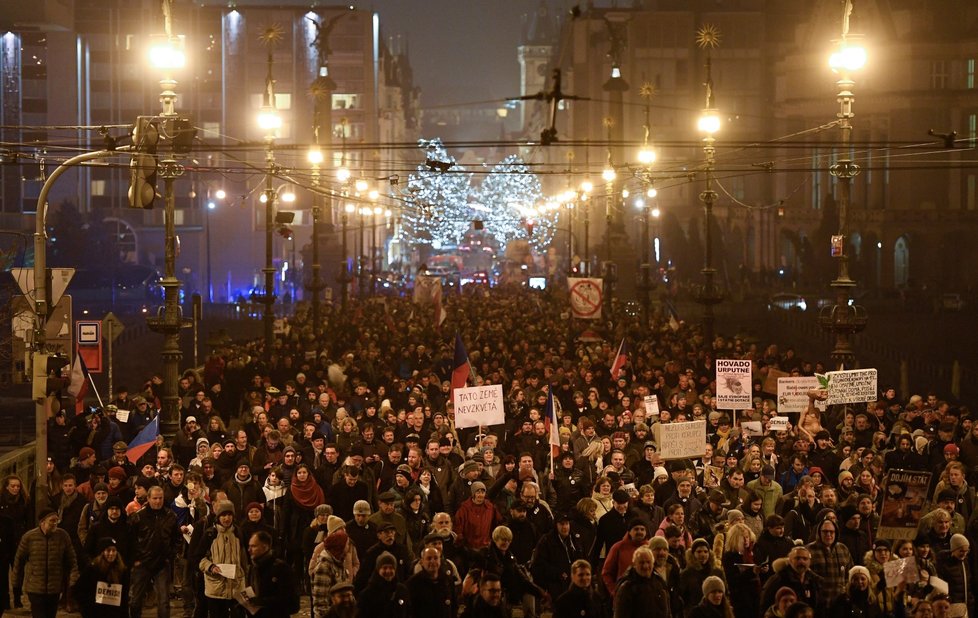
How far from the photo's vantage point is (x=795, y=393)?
18328 mm

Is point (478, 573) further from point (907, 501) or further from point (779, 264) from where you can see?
point (779, 264)

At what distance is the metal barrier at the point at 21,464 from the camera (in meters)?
17.5

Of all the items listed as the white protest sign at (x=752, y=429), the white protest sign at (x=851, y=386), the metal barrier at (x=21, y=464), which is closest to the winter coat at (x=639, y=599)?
the white protest sign at (x=752, y=429)

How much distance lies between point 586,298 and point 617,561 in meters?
21.4

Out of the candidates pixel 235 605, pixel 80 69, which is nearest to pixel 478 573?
pixel 235 605

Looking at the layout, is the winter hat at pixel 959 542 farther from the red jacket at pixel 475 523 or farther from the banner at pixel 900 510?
the red jacket at pixel 475 523

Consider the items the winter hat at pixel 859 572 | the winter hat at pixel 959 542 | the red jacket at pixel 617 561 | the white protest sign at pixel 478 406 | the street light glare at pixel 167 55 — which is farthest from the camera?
the street light glare at pixel 167 55

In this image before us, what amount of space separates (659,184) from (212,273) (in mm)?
30594

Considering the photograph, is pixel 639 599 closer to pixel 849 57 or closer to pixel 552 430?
pixel 552 430

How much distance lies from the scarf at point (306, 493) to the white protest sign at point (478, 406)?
3.37m

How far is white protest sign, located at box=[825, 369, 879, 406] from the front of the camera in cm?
1758

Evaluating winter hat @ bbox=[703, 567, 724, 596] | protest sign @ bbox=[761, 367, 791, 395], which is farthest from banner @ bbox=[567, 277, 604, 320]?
winter hat @ bbox=[703, 567, 724, 596]

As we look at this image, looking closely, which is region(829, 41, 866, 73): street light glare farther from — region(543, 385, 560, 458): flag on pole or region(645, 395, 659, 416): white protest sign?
region(543, 385, 560, 458): flag on pole

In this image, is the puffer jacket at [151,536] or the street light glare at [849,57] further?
the street light glare at [849,57]
